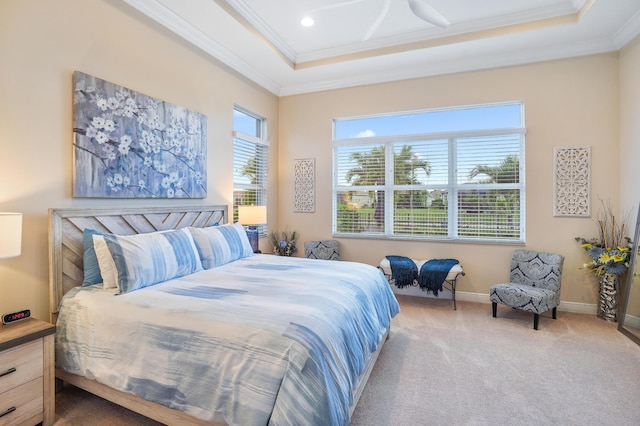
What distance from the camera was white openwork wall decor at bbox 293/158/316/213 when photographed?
202 inches

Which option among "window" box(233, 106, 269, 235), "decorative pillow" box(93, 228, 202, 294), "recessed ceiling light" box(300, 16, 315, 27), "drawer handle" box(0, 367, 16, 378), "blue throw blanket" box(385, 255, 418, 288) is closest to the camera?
"drawer handle" box(0, 367, 16, 378)

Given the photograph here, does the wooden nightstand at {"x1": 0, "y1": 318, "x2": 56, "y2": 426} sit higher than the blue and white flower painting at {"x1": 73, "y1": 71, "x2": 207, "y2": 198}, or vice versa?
the blue and white flower painting at {"x1": 73, "y1": 71, "x2": 207, "y2": 198}

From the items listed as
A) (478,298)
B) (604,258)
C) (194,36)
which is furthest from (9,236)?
(604,258)

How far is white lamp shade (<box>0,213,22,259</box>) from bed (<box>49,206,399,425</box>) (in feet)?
1.25

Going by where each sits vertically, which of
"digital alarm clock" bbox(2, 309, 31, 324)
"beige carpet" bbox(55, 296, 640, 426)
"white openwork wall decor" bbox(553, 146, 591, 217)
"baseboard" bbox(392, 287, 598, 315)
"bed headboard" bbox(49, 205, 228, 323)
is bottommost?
"beige carpet" bbox(55, 296, 640, 426)

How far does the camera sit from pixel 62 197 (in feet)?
7.94

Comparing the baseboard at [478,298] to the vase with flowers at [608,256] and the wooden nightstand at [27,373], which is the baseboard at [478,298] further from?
the wooden nightstand at [27,373]

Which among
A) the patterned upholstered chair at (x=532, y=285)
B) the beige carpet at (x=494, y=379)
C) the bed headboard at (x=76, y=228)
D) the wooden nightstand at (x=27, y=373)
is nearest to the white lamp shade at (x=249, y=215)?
the bed headboard at (x=76, y=228)

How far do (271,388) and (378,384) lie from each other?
1190mm

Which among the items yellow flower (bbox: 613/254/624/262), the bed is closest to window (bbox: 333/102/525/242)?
yellow flower (bbox: 613/254/624/262)

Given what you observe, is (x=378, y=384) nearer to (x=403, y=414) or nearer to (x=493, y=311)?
(x=403, y=414)

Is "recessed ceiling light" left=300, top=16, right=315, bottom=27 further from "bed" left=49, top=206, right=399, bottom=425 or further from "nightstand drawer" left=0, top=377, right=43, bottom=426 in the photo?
"nightstand drawer" left=0, top=377, right=43, bottom=426

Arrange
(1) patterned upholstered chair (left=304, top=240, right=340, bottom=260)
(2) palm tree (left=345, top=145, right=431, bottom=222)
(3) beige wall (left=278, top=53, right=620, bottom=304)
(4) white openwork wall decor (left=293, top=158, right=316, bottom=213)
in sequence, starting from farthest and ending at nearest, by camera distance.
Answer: (4) white openwork wall decor (left=293, top=158, right=316, bottom=213), (1) patterned upholstered chair (left=304, top=240, right=340, bottom=260), (2) palm tree (left=345, top=145, right=431, bottom=222), (3) beige wall (left=278, top=53, right=620, bottom=304)

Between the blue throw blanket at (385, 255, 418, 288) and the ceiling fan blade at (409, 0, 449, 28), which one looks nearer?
the ceiling fan blade at (409, 0, 449, 28)
